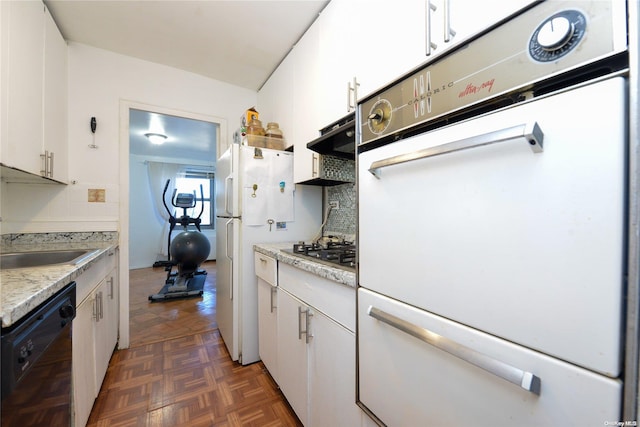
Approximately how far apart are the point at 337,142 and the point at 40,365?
60.3 inches

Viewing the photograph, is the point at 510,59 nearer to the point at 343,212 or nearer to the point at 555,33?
the point at 555,33

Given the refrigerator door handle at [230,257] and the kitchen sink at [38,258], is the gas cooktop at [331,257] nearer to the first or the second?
the refrigerator door handle at [230,257]

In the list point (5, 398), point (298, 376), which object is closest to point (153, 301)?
point (298, 376)

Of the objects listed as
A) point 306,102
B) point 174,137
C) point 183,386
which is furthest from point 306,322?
point 174,137

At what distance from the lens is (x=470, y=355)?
0.54 metres

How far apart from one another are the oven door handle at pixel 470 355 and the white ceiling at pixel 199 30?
6.25ft

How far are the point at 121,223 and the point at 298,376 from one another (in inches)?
77.0

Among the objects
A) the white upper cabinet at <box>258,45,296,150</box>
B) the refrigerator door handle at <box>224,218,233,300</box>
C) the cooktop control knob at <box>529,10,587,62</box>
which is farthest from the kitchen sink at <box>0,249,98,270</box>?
the cooktop control knob at <box>529,10,587,62</box>

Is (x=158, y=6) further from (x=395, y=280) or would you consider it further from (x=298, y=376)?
(x=298, y=376)

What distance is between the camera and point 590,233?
0.40 m

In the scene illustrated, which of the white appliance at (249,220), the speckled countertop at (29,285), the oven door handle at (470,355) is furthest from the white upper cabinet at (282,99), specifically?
the oven door handle at (470,355)

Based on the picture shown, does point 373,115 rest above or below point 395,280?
above

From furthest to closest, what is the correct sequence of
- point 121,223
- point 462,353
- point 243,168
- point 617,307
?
point 121,223, point 243,168, point 462,353, point 617,307

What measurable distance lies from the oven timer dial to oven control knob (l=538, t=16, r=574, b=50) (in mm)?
379
